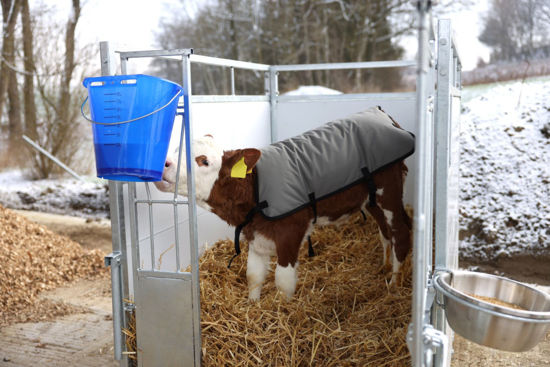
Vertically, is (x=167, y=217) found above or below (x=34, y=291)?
above

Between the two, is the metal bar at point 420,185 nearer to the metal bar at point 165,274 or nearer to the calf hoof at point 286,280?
the metal bar at point 165,274

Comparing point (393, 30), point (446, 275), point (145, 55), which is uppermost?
point (393, 30)

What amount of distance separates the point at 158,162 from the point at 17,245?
149 inches

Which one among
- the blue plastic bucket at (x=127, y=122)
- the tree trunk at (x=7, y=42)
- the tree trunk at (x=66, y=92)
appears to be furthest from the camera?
the tree trunk at (x=66, y=92)

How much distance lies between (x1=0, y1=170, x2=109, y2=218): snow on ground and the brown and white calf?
21.5 feet

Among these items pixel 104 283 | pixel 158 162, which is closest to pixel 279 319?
pixel 158 162

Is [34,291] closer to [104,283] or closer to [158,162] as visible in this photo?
[104,283]

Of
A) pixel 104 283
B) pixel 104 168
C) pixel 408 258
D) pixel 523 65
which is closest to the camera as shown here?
pixel 104 168

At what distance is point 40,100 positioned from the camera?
1106 centimetres

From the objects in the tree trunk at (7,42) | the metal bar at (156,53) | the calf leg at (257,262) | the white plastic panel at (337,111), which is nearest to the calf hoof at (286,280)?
the calf leg at (257,262)

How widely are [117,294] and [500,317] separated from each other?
1.89 meters

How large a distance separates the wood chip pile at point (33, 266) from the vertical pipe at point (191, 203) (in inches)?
84.4

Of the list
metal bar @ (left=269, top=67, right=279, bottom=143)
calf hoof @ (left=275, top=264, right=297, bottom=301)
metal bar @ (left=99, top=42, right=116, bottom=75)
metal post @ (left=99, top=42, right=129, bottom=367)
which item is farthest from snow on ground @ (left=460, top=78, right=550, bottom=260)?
metal bar @ (left=99, top=42, right=116, bottom=75)

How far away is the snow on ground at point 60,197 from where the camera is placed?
961 cm
